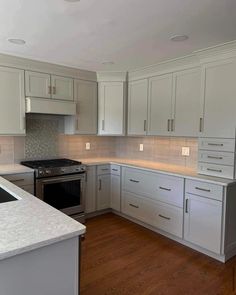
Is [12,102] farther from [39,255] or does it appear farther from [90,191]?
[39,255]

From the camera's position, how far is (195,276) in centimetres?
228

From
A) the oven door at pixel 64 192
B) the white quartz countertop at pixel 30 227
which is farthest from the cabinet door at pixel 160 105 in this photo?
the white quartz countertop at pixel 30 227

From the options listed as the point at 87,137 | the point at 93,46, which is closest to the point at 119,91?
the point at 87,137

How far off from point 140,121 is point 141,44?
1338 mm

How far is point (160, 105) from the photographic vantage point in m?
3.39

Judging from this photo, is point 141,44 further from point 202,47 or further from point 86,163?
point 86,163

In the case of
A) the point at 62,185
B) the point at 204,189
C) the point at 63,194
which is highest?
the point at 204,189

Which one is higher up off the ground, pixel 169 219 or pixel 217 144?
pixel 217 144

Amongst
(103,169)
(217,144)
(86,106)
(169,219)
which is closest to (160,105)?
(217,144)

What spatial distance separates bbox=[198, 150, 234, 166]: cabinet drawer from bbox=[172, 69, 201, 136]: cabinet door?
29 centimetres

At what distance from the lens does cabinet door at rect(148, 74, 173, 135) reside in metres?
3.28

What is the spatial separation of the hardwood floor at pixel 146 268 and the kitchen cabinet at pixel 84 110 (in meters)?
1.61

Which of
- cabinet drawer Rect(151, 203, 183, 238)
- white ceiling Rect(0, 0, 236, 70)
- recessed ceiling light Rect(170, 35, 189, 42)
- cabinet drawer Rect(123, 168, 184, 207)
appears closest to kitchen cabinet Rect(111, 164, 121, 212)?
cabinet drawer Rect(123, 168, 184, 207)

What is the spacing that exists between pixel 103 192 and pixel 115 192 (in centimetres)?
19
